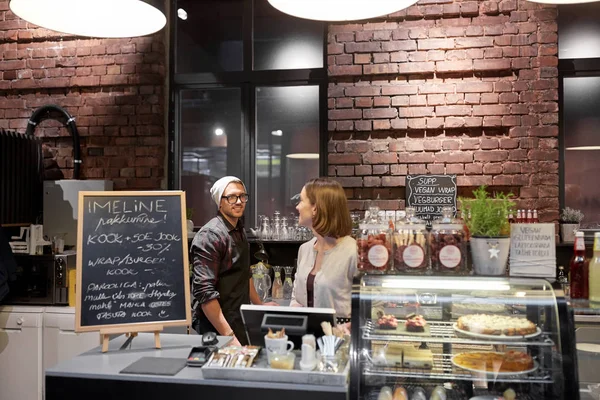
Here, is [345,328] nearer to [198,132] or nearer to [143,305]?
[143,305]

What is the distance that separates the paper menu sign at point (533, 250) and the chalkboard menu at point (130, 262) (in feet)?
4.86

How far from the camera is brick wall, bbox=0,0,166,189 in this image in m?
4.85

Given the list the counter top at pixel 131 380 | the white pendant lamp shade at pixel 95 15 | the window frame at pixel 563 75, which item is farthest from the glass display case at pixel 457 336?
the window frame at pixel 563 75

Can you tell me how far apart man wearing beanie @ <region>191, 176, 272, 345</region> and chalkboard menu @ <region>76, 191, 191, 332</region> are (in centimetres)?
64

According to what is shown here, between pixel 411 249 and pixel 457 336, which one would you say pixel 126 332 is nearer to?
pixel 411 249

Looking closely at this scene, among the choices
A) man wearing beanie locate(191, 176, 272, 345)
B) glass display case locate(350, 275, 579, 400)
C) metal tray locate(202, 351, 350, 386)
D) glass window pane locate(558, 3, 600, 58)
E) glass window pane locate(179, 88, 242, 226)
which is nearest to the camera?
metal tray locate(202, 351, 350, 386)

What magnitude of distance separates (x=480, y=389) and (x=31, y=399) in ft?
11.8

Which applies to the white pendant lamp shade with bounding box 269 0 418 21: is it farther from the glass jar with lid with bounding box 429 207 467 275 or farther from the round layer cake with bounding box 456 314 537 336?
the round layer cake with bounding box 456 314 537 336

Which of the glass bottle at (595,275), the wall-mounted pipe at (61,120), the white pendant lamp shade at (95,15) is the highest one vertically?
the white pendant lamp shade at (95,15)

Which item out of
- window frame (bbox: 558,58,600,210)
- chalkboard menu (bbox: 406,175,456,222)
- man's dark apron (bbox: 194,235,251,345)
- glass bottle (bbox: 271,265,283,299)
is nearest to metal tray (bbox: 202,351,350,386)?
man's dark apron (bbox: 194,235,251,345)

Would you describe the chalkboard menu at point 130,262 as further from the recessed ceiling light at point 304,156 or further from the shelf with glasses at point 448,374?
the recessed ceiling light at point 304,156

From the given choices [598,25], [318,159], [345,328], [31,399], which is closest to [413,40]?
[318,159]

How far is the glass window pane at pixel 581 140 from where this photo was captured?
4.45 meters

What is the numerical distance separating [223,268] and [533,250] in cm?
189
